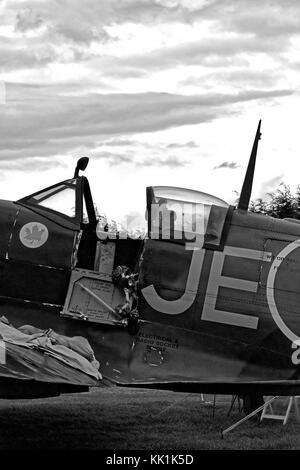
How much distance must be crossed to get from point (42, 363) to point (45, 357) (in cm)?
12

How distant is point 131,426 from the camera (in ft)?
32.3

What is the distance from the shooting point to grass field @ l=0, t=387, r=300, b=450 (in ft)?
29.3

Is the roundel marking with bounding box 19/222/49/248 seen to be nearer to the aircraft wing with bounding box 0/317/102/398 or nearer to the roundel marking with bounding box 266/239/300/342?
the aircraft wing with bounding box 0/317/102/398

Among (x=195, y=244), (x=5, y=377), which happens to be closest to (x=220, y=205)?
(x=195, y=244)

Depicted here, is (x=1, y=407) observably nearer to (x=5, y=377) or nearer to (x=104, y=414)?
(x=104, y=414)

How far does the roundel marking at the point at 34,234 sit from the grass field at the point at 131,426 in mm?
2114

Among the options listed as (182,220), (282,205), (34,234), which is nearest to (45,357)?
(34,234)

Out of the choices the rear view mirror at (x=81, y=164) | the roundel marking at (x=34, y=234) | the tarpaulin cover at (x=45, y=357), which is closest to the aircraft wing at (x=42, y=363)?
the tarpaulin cover at (x=45, y=357)

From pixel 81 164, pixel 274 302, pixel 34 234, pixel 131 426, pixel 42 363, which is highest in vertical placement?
pixel 81 164

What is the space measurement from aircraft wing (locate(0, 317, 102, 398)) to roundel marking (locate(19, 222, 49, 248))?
0.85m

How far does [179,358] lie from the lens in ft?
27.8

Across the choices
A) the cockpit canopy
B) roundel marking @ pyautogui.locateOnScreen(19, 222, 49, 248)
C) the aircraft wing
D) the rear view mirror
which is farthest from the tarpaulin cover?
the rear view mirror

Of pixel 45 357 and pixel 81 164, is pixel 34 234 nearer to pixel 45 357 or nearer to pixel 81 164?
pixel 81 164
